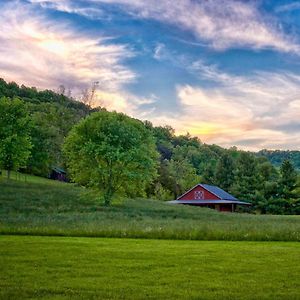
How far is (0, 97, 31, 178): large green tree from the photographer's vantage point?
67375 millimetres

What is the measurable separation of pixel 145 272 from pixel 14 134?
57499mm

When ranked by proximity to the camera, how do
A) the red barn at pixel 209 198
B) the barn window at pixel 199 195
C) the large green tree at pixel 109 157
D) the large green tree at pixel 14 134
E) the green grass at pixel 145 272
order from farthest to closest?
the barn window at pixel 199 195
the red barn at pixel 209 198
the large green tree at pixel 14 134
the large green tree at pixel 109 157
the green grass at pixel 145 272

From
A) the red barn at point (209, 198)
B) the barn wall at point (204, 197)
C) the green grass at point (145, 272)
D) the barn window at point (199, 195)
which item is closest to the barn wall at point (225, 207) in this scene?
the red barn at point (209, 198)

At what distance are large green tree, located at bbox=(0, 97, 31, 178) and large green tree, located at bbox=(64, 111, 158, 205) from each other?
9.57 metres

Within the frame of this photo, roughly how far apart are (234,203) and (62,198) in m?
41.4

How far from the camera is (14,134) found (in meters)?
68.7

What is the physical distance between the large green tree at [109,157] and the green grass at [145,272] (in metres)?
37.8

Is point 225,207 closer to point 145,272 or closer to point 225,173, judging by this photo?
point 225,173

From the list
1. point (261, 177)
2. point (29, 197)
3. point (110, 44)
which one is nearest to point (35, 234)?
point (110, 44)

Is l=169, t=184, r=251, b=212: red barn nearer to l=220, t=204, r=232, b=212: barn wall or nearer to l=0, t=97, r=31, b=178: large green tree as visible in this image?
l=220, t=204, r=232, b=212: barn wall

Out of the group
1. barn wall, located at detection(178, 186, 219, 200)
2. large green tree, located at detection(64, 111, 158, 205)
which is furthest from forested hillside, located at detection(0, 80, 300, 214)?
barn wall, located at detection(178, 186, 219, 200)

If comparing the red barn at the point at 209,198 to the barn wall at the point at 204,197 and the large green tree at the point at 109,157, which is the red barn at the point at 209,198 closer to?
the barn wall at the point at 204,197

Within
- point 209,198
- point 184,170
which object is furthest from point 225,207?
point 184,170

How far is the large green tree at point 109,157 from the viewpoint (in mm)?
59312
